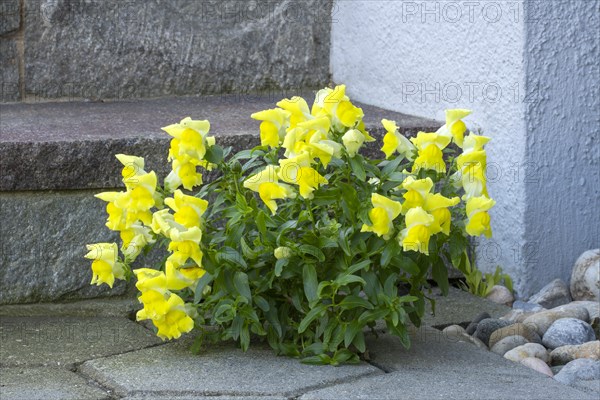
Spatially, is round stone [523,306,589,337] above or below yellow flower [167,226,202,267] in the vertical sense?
below

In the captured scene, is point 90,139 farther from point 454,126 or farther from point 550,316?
point 550,316

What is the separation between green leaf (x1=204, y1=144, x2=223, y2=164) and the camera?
1771mm

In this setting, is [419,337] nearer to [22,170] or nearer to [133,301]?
[133,301]

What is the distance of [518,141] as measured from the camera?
2.43 metres

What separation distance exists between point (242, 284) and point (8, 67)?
1.46m

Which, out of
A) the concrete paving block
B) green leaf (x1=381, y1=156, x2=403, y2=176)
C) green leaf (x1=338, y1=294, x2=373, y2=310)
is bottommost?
the concrete paving block

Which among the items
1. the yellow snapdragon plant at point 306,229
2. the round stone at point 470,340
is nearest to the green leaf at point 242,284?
the yellow snapdragon plant at point 306,229

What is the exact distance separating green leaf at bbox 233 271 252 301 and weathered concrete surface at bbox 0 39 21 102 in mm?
1412

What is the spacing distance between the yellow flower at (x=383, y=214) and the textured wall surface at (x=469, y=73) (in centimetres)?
86

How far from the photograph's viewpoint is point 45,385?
5.62 ft

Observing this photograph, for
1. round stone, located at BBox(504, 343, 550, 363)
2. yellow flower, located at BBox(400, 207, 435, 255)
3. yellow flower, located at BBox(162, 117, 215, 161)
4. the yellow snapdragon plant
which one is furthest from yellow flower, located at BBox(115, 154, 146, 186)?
round stone, located at BBox(504, 343, 550, 363)

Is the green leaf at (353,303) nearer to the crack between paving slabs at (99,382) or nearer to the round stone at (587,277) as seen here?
the crack between paving slabs at (99,382)

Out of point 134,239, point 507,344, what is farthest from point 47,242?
point 507,344

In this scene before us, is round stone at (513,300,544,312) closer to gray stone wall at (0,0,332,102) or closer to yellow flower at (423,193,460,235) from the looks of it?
yellow flower at (423,193,460,235)
